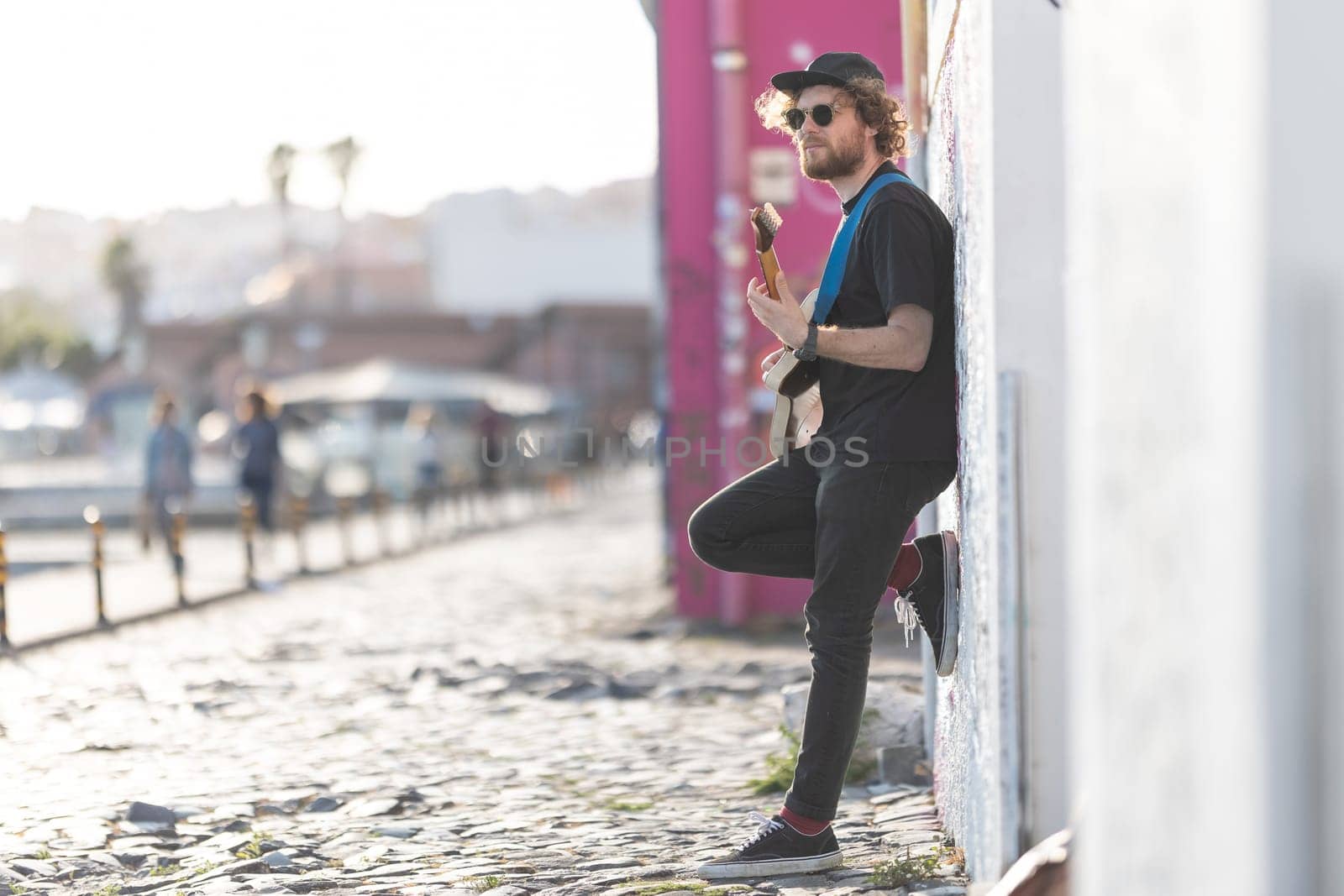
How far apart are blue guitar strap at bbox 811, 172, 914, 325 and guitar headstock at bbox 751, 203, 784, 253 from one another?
0.16 m

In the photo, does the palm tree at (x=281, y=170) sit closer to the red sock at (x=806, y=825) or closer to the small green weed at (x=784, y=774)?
the small green weed at (x=784, y=774)

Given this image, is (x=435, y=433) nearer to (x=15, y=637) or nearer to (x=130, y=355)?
(x=15, y=637)

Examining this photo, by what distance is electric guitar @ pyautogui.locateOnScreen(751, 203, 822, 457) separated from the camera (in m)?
4.19

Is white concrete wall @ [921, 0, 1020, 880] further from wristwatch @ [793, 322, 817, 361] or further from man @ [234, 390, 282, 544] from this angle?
man @ [234, 390, 282, 544]

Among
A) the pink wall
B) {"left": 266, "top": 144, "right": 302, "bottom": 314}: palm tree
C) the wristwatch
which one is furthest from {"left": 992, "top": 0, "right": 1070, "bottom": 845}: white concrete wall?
{"left": 266, "top": 144, "right": 302, "bottom": 314}: palm tree

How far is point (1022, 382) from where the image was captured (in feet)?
10.7

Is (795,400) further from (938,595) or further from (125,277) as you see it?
(125,277)

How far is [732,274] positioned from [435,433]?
51.8ft

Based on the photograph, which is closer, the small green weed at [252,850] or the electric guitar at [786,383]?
the electric guitar at [786,383]

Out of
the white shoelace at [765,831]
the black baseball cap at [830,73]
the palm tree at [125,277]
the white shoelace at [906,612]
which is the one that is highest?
the palm tree at [125,277]

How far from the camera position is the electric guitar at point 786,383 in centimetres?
419

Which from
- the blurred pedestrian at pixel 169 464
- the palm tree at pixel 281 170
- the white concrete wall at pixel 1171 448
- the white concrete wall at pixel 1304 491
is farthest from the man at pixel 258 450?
the palm tree at pixel 281 170

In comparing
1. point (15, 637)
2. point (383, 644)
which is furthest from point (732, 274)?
point (15, 637)

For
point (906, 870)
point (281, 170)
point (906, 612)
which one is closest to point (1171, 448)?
point (906, 870)
